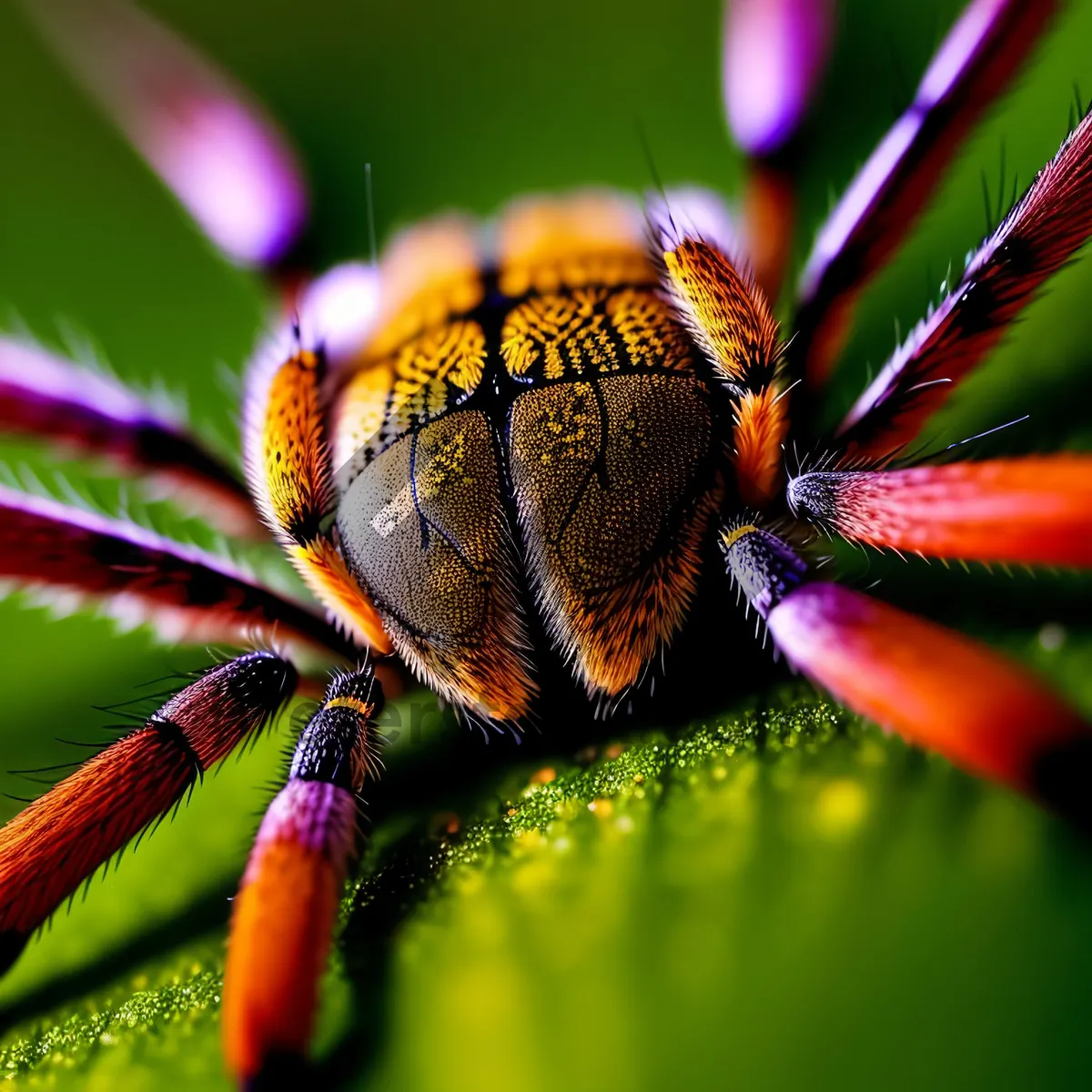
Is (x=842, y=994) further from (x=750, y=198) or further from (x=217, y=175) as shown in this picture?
(x=217, y=175)

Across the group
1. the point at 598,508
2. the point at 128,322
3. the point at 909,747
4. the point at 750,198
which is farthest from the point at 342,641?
the point at 128,322

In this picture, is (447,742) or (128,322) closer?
(447,742)

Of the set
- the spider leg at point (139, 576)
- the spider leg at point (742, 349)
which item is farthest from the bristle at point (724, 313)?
the spider leg at point (139, 576)

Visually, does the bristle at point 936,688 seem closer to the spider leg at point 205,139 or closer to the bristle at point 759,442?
the bristle at point 759,442

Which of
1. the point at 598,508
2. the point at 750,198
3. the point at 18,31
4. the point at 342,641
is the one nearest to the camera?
the point at 598,508

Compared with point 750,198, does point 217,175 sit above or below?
above

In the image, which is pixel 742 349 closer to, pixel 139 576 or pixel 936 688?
pixel 936 688

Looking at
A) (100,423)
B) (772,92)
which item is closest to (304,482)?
(100,423)
